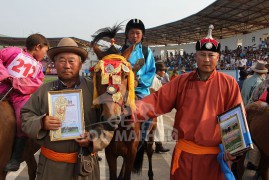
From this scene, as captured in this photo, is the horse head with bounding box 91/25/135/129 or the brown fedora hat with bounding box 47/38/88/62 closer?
the brown fedora hat with bounding box 47/38/88/62

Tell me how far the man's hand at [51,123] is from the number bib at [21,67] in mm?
1431

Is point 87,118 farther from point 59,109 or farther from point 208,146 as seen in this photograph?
point 208,146

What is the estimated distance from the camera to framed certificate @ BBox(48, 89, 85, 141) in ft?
7.45

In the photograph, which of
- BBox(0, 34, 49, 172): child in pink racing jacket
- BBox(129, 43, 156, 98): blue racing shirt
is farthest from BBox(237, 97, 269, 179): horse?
BBox(0, 34, 49, 172): child in pink racing jacket

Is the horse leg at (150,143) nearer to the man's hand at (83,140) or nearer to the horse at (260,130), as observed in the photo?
the horse at (260,130)

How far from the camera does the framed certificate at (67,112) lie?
2270 millimetres

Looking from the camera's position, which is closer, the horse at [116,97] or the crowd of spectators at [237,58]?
the horse at [116,97]

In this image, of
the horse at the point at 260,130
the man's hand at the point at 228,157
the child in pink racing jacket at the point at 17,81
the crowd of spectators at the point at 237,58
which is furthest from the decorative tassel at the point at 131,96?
the crowd of spectators at the point at 237,58

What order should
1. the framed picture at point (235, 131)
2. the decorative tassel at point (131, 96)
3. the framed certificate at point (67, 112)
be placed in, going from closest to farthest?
the framed picture at point (235, 131) → the framed certificate at point (67, 112) → the decorative tassel at point (131, 96)

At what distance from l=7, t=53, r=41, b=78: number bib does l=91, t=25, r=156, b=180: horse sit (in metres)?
0.91

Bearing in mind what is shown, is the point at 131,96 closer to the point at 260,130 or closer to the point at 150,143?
the point at 260,130

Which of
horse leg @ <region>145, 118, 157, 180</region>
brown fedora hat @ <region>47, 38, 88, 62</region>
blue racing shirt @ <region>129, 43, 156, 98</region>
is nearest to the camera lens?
brown fedora hat @ <region>47, 38, 88, 62</region>

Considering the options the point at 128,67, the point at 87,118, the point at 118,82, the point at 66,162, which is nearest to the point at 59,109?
the point at 87,118

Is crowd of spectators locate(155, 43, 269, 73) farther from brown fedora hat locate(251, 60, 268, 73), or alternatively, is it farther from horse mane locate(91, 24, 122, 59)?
horse mane locate(91, 24, 122, 59)
